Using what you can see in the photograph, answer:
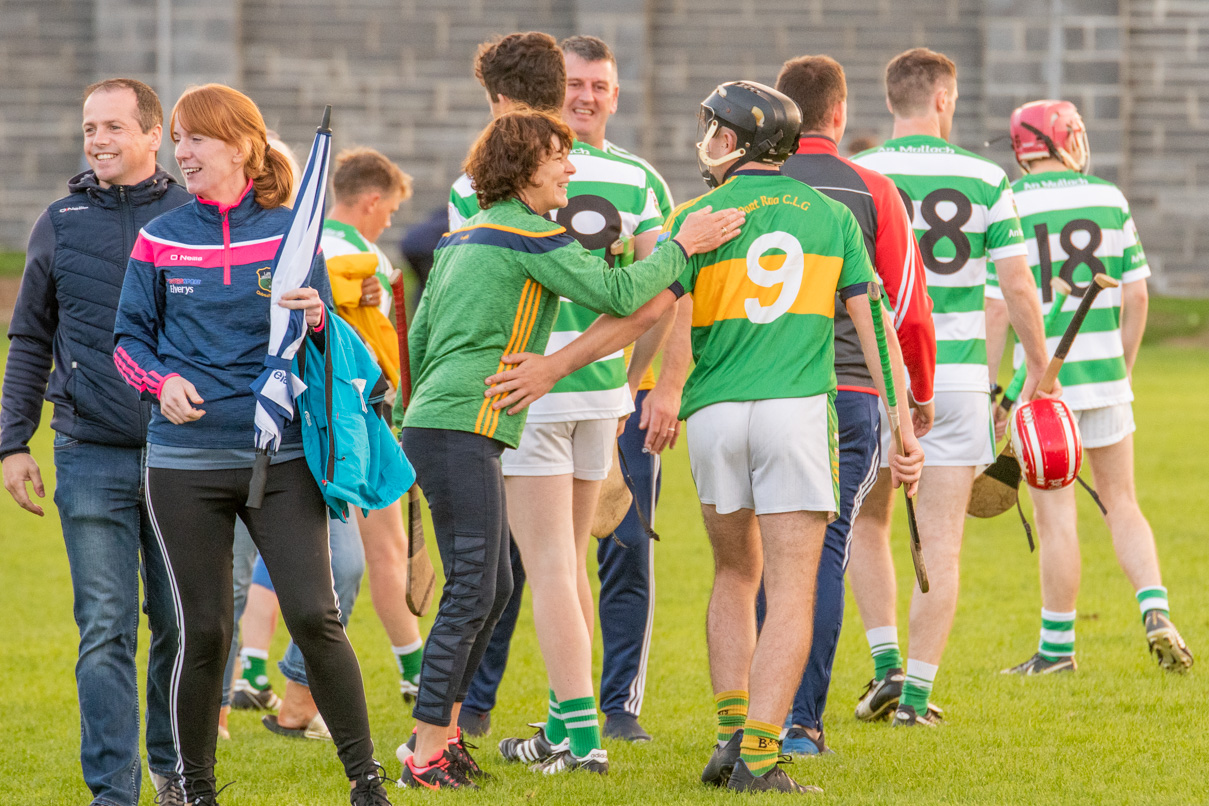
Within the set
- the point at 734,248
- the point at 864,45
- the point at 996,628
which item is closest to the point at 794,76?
the point at 734,248

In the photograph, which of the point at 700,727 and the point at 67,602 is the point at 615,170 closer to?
the point at 700,727

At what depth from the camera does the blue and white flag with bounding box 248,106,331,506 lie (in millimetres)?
3727

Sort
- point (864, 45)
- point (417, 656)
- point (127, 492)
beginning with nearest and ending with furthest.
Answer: point (127, 492)
point (417, 656)
point (864, 45)

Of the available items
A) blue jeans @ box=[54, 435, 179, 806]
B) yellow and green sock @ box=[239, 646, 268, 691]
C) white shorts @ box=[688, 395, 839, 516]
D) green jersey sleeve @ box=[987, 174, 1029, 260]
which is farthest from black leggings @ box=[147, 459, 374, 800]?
green jersey sleeve @ box=[987, 174, 1029, 260]

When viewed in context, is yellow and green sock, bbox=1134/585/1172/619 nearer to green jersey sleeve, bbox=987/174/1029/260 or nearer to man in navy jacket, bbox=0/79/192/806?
green jersey sleeve, bbox=987/174/1029/260

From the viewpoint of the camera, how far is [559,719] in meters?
4.75

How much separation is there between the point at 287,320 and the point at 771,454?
1394 millimetres

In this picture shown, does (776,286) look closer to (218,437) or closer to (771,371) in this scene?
(771,371)

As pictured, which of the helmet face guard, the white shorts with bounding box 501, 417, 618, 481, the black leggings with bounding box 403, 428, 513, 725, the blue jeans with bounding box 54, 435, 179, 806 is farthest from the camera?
the white shorts with bounding box 501, 417, 618, 481

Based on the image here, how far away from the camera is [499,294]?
13.8 ft

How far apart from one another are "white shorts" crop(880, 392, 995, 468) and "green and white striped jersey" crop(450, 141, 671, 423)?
1.21 metres

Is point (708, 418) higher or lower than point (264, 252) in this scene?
lower

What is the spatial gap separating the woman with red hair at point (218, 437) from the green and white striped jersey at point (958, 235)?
2.59 m

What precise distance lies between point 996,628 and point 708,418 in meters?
3.35
